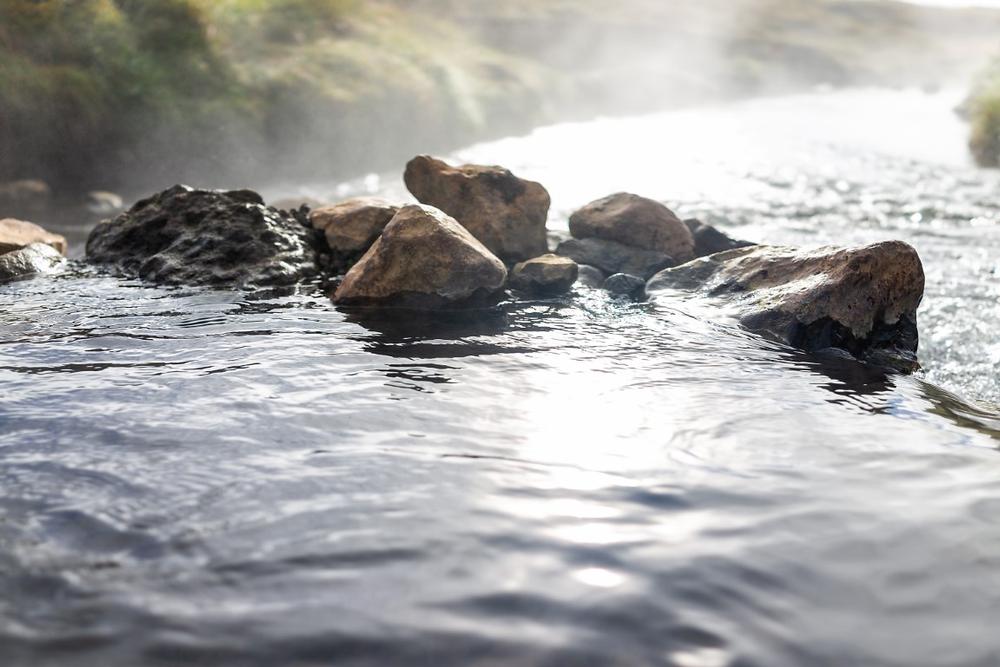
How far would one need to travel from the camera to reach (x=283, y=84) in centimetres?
2680

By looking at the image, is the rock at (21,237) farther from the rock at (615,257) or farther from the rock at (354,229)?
the rock at (615,257)

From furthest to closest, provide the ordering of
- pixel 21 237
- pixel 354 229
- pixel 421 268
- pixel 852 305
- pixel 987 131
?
pixel 987 131 < pixel 21 237 < pixel 354 229 < pixel 421 268 < pixel 852 305

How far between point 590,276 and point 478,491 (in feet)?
19.0

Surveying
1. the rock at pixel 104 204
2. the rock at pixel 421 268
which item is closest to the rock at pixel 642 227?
the rock at pixel 421 268

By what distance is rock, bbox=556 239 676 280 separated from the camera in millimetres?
9836

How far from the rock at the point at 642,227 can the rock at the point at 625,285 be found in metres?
0.91

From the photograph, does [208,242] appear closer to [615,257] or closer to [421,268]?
[421,268]

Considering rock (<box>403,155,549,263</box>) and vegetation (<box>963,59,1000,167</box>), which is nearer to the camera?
rock (<box>403,155,549,263</box>)

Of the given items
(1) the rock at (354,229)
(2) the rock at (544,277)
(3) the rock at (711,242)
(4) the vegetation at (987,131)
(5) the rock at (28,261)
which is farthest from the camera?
(4) the vegetation at (987,131)

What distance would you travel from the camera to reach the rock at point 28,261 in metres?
9.70

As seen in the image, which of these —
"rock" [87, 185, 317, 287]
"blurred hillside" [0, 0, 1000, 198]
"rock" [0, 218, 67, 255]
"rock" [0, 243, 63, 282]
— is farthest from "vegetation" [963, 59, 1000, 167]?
"rock" [0, 243, 63, 282]

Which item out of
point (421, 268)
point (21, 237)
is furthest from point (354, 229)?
point (21, 237)

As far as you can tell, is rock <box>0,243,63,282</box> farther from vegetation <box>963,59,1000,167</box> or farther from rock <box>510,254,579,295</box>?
vegetation <box>963,59,1000,167</box>

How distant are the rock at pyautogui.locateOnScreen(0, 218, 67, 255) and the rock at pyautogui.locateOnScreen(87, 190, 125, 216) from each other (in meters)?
7.03
